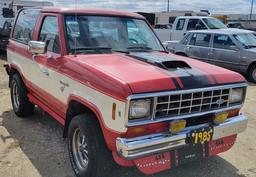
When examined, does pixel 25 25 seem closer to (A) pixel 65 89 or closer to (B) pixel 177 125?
(A) pixel 65 89

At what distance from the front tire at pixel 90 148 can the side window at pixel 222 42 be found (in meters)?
8.64

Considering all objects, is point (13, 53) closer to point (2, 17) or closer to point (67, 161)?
point (67, 161)

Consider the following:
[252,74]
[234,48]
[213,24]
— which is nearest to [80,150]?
[252,74]

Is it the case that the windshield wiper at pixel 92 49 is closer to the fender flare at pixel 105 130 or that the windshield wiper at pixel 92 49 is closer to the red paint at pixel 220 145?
the fender flare at pixel 105 130

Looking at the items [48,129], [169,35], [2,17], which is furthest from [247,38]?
[2,17]

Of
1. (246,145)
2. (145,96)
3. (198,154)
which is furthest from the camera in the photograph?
(246,145)

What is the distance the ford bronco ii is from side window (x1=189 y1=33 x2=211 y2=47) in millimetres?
7519

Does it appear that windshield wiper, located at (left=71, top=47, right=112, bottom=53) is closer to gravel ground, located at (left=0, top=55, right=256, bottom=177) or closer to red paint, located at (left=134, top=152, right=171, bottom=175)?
gravel ground, located at (left=0, top=55, right=256, bottom=177)

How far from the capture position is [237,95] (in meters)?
4.21

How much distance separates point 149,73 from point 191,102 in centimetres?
54

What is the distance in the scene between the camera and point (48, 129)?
5875 millimetres

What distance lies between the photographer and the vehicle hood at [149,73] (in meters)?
3.45

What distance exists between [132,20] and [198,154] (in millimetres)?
2370

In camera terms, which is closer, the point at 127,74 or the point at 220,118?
the point at 127,74
